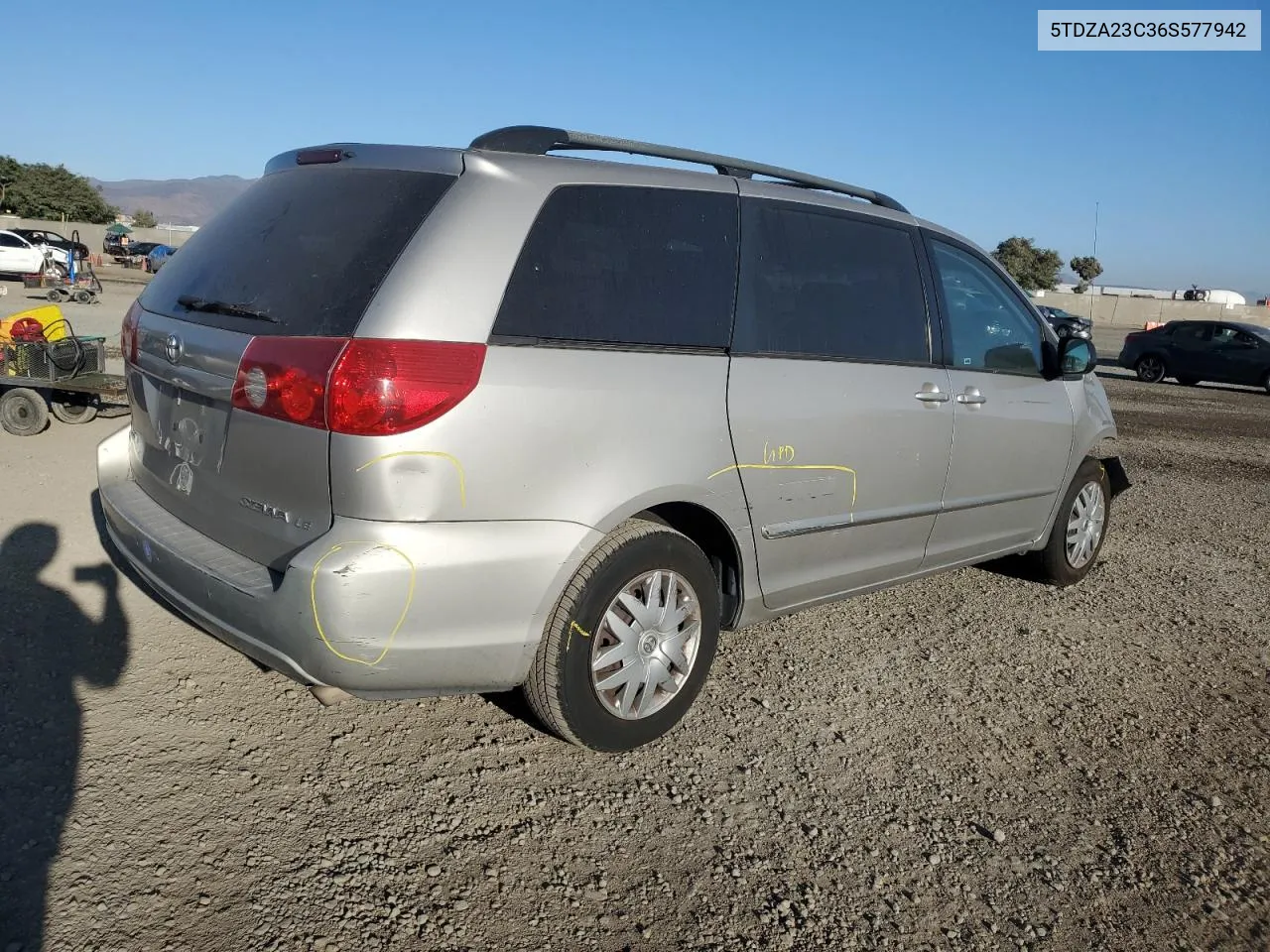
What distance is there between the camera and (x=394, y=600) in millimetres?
2463

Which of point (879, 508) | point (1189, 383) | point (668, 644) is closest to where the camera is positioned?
point (668, 644)

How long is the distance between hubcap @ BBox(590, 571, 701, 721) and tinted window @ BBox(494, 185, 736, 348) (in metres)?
0.81

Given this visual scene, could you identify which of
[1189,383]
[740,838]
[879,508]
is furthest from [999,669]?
[1189,383]

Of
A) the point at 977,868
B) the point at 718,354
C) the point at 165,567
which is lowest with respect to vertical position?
the point at 977,868

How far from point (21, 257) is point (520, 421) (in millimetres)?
31188

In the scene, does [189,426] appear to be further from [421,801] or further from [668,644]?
[668,644]

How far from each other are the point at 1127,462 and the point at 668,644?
8281 millimetres

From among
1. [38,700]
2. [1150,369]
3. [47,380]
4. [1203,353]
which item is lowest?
[38,700]

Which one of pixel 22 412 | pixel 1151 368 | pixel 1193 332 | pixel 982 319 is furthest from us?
pixel 1151 368

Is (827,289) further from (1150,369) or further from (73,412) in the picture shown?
(1150,369)

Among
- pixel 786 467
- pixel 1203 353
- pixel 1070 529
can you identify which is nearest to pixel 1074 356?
pixel 1070 529

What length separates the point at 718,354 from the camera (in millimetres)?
3162

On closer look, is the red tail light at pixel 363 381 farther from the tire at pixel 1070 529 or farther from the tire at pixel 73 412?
the tire at pixel 73 412

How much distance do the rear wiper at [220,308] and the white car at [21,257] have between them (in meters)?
28.8
